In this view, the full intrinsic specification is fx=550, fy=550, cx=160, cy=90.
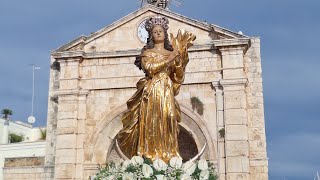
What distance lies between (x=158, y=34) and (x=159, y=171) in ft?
8.77

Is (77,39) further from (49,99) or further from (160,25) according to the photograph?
(160,25)

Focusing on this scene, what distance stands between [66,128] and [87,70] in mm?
2401

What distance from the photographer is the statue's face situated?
348 inches

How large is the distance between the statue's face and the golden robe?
0.25m

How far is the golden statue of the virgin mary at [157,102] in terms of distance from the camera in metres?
8.09

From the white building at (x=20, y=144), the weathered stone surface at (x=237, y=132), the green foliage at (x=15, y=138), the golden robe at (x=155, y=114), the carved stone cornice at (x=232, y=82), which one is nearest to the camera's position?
the golden robe at (x=155, y=114)

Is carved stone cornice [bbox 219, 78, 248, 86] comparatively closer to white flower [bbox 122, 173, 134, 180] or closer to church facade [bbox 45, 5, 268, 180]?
church facade [bbox 45, 5, 268, 180]

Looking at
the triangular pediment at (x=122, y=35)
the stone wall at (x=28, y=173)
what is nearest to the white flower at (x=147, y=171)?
the triangular pediment at (x=122, y=35)

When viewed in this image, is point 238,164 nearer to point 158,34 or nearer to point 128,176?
point 158,34

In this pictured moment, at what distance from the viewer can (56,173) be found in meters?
20.0

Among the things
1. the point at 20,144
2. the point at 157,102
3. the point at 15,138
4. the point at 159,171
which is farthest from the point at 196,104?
the point at 15,138

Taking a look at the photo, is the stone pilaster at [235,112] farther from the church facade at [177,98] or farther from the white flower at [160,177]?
the white flower at [160,177]

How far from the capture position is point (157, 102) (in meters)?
8.24

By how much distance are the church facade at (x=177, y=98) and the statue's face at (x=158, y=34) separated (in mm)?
10532
